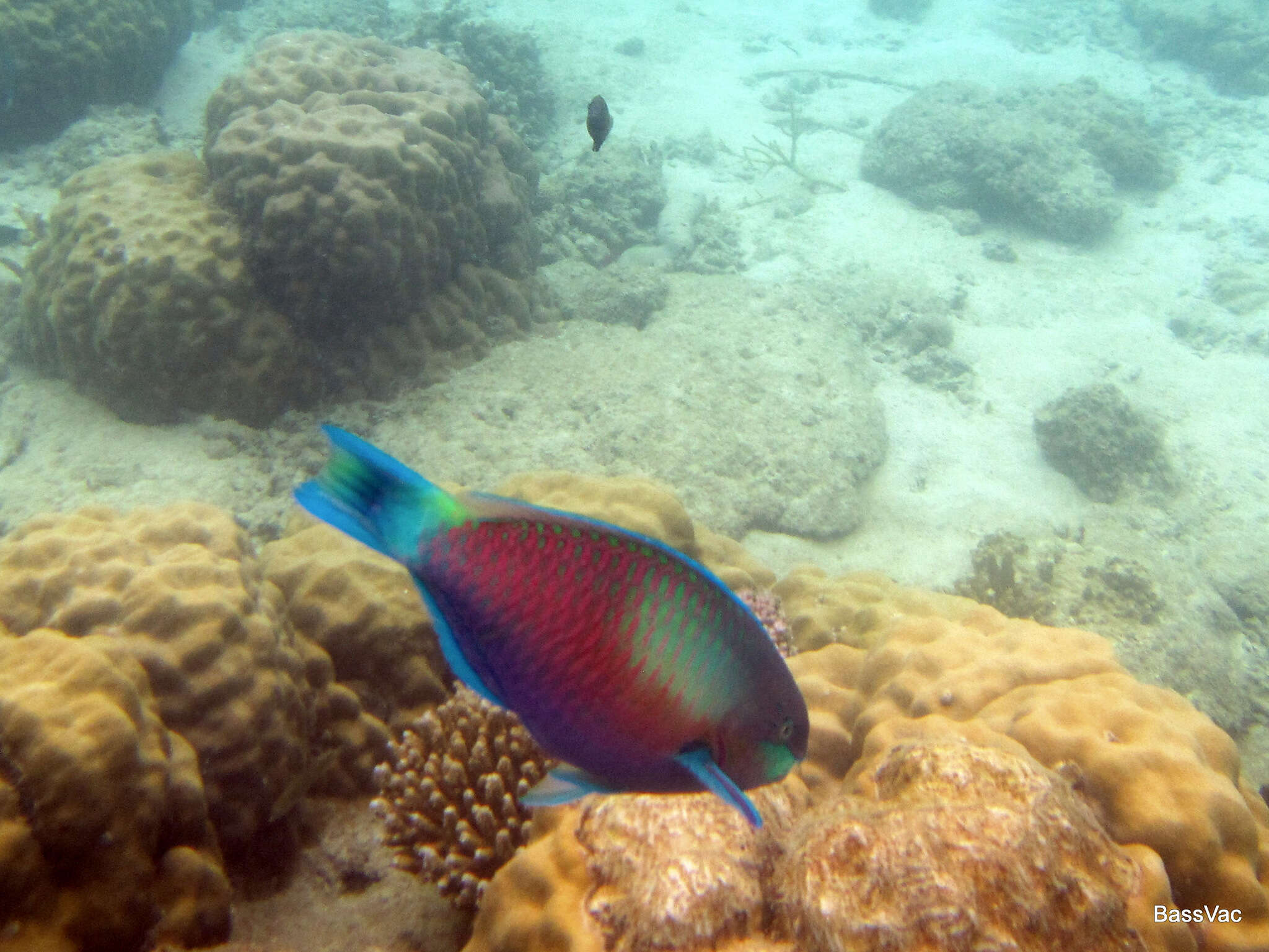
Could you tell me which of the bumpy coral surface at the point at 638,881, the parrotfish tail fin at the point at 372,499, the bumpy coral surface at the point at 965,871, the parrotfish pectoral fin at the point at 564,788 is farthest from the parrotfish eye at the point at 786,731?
the bumpy coral surface at the point at 638,881

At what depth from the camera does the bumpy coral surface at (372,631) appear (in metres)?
3.43

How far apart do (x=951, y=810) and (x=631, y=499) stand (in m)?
2.83

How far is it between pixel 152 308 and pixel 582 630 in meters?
6.07

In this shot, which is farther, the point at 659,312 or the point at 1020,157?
the point at 1020,157

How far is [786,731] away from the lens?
3.82 feet

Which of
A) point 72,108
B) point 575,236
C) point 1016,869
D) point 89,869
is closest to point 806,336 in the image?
point 575,236

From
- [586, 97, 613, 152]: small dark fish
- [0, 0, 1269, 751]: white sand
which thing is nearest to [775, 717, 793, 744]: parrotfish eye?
[0, 0, 1269, 751]: white sand

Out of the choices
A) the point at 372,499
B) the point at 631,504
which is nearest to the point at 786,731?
the point at 372,499

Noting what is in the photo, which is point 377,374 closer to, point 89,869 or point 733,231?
point 89,869

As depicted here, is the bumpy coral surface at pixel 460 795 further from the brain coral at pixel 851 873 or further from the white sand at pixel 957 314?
the white sand at pixel 957 314

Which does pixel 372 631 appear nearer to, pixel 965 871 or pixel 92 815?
pixel 92 815

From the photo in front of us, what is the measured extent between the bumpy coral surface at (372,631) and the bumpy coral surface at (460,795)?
380 mm

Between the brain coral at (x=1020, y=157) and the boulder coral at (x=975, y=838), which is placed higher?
the boulder coral at (x=975, y=838)

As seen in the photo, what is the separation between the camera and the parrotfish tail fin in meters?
0.89
